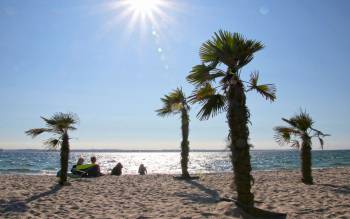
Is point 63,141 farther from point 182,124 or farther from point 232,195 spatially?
point 232,195

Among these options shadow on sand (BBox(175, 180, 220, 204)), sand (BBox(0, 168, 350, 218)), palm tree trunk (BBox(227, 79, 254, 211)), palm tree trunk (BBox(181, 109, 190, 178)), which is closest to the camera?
palm tree trunk (BBox(227, 79, 254, 211))

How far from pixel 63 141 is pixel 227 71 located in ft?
34.6

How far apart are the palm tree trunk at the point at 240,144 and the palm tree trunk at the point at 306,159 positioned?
8.80 meters

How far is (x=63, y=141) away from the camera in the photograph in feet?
57.5

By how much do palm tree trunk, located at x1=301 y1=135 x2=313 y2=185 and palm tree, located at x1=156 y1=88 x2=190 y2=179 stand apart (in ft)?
21.7

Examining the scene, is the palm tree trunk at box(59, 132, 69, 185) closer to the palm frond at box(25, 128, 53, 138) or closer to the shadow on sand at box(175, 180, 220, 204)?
the palm frond at box(25, 128, 53, 138)

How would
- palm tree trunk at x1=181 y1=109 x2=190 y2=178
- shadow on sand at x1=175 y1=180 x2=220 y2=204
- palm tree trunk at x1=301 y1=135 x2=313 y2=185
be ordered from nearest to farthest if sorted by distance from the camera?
1. shadow on sand at x1=175 y1=180 x2=220 y2=204
2. palm tree trunk at x1=301 y1=135 x2=313 y2=185
3. palm tree trunk at x1=181 y1=109 x2=190 y2=178

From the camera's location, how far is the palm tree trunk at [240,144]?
9.03m

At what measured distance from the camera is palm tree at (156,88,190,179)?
21.2 meters

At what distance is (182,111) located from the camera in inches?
851

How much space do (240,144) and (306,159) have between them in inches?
373

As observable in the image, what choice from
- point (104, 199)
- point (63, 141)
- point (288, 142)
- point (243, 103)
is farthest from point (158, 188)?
point (243, 103)

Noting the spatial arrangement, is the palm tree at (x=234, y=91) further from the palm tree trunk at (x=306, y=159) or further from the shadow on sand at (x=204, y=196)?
the palm tree trunk at (x=306, y=159)

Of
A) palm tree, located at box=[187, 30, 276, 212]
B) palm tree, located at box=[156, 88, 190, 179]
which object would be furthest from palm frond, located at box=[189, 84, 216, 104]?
palm tree, located at box=[156, 88, 190, 179]
